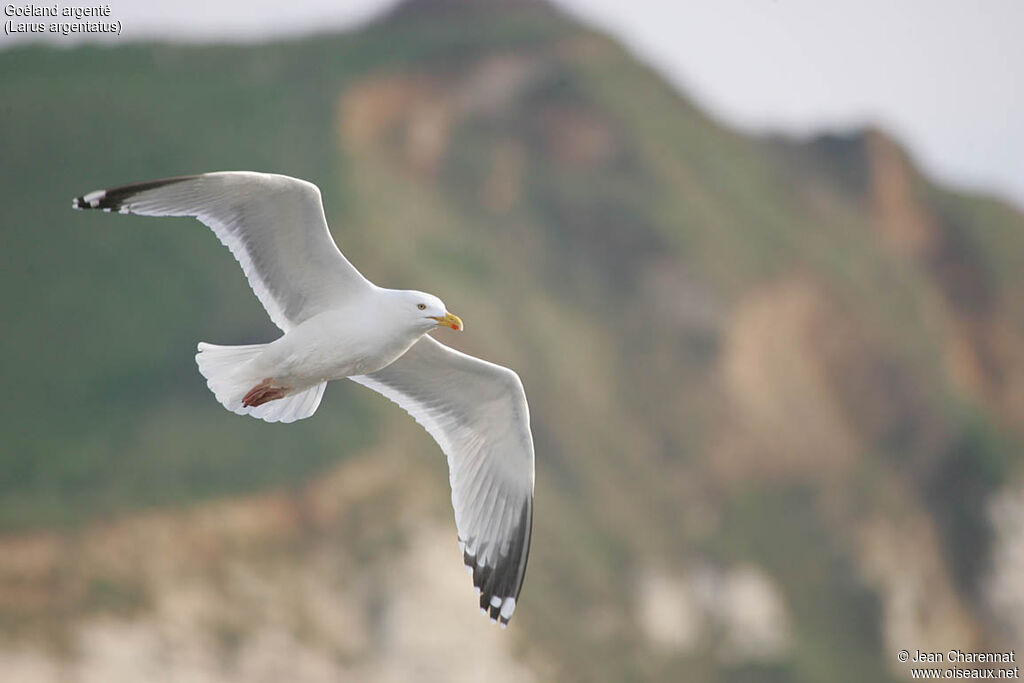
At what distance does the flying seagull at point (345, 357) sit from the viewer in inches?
285

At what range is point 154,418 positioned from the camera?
21.0 metres

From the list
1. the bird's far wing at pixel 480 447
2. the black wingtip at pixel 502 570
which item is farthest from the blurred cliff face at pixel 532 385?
the bird's far wing at pixel 480 447

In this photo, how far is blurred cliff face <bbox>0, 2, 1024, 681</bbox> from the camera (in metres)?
18.6

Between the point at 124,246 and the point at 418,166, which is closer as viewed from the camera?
the point at 124,246

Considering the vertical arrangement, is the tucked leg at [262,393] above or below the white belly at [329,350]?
below

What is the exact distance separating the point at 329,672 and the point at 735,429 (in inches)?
427

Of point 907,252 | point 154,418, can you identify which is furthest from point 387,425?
point 907,252

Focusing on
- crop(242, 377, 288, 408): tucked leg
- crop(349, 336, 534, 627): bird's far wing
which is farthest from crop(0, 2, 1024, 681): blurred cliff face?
crop(242, 377, 288, 408): tucked leg

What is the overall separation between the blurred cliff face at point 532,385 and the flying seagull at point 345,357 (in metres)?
9.95

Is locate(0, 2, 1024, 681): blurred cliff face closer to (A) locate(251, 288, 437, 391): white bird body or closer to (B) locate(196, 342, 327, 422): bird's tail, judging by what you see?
(B) locate(196, 342, 327, 422): bird's tail

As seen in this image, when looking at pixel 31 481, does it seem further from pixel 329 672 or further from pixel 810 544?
pixel 810 544

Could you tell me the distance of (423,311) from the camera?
7223 millimetres

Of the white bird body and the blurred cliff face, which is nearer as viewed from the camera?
the white bird body

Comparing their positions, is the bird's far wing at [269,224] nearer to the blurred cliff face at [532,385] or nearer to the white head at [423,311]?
the white head at [423,311]
